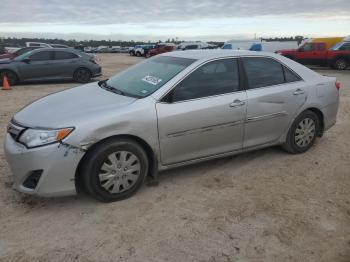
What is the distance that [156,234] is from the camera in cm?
333

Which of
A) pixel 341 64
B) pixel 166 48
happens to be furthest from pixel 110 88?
Answer: pixel 166 48

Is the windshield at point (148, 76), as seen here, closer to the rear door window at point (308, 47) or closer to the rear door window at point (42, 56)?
the rear door window at point (42, 56)

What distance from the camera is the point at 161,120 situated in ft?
13.0

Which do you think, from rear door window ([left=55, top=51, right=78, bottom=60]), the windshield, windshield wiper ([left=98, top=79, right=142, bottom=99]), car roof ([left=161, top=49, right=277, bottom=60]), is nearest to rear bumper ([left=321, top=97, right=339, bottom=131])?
car roof ([left=161, top=49, right=277, bottom=60])

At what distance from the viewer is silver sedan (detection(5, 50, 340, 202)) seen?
11.7 feet

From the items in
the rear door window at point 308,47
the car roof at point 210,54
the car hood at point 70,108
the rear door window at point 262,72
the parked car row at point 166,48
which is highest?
the car roof at point 210,54

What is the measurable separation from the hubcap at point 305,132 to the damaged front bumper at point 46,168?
3.15 metres

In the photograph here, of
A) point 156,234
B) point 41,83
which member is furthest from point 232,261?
point 41,83

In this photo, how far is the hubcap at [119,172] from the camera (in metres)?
3.73

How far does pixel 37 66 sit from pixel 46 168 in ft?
35.4

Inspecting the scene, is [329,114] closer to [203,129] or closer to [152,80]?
[203,129]

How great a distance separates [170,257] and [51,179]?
1390 mm

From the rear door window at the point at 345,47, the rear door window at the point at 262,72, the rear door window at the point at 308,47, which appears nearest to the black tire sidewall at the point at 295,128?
the rear door window at the point at 262,72

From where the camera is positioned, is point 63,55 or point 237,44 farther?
point 237,44
